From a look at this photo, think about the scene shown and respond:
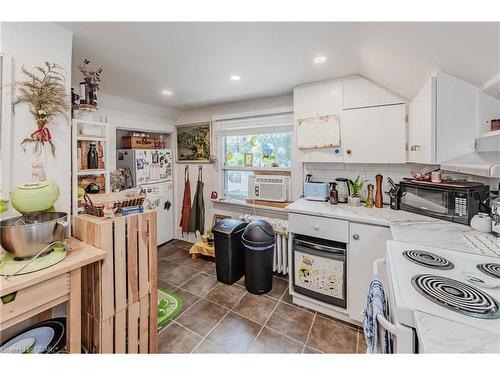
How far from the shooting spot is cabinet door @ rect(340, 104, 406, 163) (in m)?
1.87

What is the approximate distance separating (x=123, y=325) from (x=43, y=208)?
830 millimetres

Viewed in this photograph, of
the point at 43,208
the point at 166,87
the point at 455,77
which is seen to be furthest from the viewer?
the point at 166,87

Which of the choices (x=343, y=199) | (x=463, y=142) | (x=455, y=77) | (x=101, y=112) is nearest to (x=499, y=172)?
(x=463, y=142)

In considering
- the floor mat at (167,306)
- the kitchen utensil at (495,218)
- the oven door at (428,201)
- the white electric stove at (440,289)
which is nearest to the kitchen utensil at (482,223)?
the kitchen utensil at (495,218)

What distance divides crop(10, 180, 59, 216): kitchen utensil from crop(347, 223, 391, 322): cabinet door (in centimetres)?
202

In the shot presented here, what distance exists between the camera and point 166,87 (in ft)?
8.04

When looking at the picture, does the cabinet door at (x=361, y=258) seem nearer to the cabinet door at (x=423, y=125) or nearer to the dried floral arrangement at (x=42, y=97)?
the cabinet door at (x=423, y=125)

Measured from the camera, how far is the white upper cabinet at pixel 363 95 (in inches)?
75.1

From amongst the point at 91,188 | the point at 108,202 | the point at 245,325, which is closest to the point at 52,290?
the point at 108,202

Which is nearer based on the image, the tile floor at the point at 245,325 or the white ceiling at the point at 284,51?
the white ceiling at the point at 284,51

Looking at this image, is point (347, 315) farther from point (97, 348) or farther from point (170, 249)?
point (170, 249)

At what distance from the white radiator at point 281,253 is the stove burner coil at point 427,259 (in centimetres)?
154

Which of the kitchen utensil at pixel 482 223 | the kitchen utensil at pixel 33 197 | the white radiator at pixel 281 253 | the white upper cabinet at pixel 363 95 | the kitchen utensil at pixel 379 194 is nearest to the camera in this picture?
the kitchen utensil at pixel 33 197

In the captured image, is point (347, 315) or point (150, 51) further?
point (347, 315)
